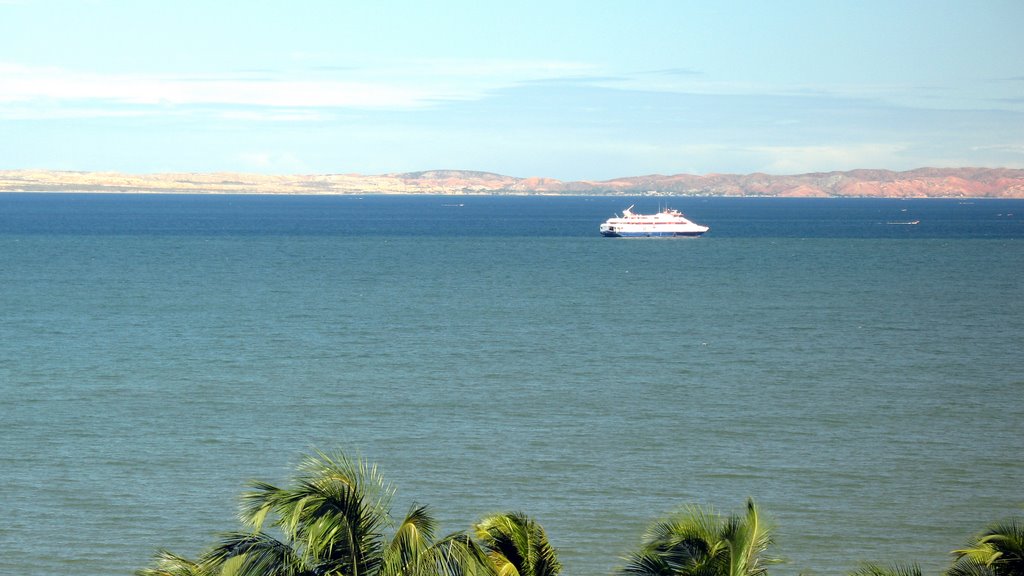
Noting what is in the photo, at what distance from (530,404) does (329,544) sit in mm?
21926

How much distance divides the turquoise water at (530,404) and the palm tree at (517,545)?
8679 millimetres

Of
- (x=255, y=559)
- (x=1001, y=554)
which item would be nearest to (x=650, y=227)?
(x=1001, y=554)

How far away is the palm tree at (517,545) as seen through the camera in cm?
1114

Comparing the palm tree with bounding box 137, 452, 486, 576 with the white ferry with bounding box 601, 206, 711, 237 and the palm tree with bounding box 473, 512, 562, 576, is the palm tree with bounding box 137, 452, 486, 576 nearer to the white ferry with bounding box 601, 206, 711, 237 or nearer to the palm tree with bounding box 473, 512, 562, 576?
the palm tree with bounding box 473, 512, 562, 576

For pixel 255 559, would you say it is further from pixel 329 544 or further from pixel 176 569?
pixel 176 569

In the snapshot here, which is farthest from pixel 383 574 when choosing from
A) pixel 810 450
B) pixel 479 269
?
pixel 479 269

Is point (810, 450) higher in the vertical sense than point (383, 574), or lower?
lower

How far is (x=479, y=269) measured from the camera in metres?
82.8

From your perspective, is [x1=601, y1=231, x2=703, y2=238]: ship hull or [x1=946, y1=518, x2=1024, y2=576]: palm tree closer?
[x1=946, y1=518, x2=1024, y2=576]: palm tree

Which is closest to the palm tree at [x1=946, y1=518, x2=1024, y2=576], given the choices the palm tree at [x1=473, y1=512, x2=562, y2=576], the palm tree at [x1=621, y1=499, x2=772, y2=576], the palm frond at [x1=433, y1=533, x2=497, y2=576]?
the palm tree at [x1=621, y1=499, x2=772, y2=576]

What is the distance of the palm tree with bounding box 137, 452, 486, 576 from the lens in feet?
33.9

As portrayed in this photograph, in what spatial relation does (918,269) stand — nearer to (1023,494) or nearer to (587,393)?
(587,393)

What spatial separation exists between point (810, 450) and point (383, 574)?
18838 millimetres

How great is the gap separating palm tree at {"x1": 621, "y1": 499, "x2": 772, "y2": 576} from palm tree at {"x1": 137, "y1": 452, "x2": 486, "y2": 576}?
1.75m
